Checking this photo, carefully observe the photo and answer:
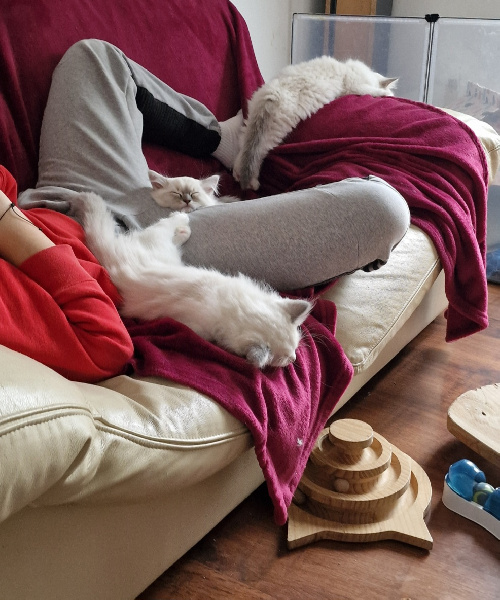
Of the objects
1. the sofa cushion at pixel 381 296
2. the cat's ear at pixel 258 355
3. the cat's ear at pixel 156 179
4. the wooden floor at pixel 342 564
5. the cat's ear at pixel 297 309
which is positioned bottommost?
the wooden floor at pixel 342 564

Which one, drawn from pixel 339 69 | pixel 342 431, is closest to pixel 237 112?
pixel 339 69

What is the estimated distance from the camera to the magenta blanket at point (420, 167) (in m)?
1.70

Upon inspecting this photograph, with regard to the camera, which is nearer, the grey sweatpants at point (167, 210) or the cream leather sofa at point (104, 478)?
the cream leather sofa at point (104, 478)

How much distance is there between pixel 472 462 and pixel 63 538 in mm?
1004

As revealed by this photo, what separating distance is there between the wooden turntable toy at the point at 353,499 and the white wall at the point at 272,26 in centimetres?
224

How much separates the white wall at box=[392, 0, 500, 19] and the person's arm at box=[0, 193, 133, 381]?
2.79 meters

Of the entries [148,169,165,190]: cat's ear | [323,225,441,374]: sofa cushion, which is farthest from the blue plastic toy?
[148,169,165,190]: cat's ear

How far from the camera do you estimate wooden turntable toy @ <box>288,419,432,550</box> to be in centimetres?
129

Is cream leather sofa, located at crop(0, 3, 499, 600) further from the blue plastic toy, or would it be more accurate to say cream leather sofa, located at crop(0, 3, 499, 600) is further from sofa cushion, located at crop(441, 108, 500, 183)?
sofa cushion, located at crop(441, 108, 500, 183)

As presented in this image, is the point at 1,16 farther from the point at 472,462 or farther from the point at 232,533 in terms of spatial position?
the point at 472,462

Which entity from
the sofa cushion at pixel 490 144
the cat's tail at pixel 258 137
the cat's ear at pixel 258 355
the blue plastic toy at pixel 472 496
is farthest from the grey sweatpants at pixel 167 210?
the sofa cushion at pixel 490 144

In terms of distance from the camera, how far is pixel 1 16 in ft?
5.01

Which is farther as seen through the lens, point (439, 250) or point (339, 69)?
point (339, 69)

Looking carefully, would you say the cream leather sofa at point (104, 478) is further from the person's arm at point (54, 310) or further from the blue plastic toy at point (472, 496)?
the blue plastic toy at point (472, 496)
